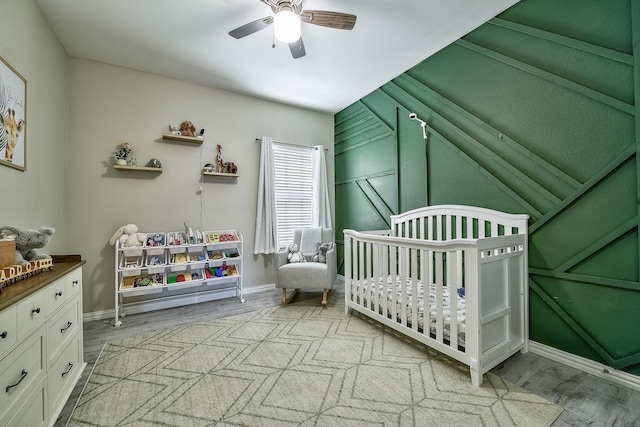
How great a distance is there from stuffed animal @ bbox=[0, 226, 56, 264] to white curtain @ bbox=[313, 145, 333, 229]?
9.59ft

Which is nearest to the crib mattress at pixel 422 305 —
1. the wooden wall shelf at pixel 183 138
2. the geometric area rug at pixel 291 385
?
the geometric area rug at pixel 291 385

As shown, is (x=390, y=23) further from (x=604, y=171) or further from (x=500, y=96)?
(x=604, y=171)

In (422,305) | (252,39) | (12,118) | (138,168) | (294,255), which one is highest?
(252,39)

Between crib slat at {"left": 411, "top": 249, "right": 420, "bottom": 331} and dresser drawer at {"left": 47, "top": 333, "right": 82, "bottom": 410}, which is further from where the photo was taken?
crib slat at {"left": 411, "top": 249, "right": 420, "bottom": 331}

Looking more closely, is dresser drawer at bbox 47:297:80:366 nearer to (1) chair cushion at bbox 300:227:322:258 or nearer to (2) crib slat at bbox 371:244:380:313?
(2) crib slat at bbox 371:244:380:313

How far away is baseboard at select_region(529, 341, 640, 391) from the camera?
155 centimetres

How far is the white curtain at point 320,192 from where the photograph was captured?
4008mm

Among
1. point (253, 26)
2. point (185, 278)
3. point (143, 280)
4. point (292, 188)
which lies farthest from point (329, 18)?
point (143, 280)

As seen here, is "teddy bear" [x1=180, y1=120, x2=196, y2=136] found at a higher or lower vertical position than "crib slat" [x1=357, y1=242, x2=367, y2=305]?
higher

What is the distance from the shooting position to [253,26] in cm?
191

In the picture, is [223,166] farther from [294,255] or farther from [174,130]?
[294,255]

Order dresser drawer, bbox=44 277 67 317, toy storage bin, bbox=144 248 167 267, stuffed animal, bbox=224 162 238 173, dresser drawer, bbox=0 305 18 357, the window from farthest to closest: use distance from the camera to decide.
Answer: the window
stuffed animal, bbox=224 162 238 173
toy storage bin, bbox=144 248 167 267
dresser drawer, bbox=44 277 67 317
dresser drawer, bbox=0 305 18 357

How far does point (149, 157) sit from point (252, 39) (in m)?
1.76

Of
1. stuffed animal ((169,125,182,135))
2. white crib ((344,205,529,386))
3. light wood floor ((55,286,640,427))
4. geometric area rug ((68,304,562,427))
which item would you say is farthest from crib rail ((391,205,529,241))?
stuffed animal ((169,125,182,135))
